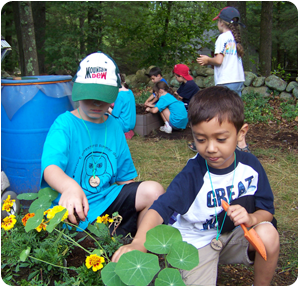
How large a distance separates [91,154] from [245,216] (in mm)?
938

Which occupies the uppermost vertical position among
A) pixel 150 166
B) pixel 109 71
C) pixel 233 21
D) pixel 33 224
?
pixel 233 21

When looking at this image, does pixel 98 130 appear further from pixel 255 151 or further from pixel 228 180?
pixel 255 151

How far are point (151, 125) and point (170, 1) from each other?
5043 millimetres

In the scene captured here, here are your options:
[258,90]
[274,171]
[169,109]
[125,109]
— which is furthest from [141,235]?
[258,90]

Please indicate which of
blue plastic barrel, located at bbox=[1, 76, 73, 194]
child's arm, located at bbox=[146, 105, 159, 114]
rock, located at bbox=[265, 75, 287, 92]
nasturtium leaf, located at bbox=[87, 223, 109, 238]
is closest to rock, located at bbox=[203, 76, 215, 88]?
rock, located at bbox=[265, 75, 287, 92]

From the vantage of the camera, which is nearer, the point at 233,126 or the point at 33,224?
the point at 33,224

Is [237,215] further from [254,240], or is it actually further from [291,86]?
[291,86]

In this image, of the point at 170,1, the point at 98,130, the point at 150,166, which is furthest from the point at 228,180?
the point at 170,1

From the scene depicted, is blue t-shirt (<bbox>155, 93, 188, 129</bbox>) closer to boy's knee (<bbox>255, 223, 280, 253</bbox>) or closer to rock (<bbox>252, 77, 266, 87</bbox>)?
rock (<bbox>252, 77, 266, 87</bbox>)

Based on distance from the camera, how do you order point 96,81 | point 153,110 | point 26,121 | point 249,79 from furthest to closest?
1. point 249,79
2. point 153,110
3. point 26,121
4. point 96,81

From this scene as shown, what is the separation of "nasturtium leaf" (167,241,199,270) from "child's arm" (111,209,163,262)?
13 cm

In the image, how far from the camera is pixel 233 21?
3762mm

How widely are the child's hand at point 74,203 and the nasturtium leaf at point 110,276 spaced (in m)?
0.27

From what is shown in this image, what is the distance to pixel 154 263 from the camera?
963 mm
